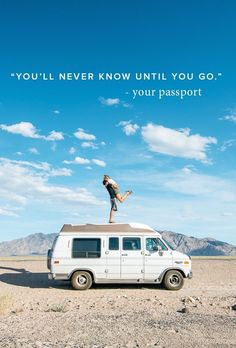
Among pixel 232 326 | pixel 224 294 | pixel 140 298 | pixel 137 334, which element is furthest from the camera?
pixel 224 294

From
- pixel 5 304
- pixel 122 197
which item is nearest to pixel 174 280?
pixel 122 197

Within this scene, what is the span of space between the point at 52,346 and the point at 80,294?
7.17m

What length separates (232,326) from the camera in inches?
405

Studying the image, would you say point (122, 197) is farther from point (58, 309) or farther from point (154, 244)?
point (58, 309)

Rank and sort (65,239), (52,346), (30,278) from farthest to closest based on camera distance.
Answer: (30,278), (65,239), (52,346)

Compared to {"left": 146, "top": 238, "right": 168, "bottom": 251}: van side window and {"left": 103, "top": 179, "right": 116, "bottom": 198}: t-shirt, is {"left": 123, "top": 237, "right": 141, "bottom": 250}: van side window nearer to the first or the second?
{"left": 146, "top": 238, "right": 168, "bottom": 251}: van side window

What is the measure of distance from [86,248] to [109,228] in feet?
3.73

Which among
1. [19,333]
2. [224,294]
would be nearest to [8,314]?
[19,333]

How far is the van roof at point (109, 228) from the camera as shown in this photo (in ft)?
55.7

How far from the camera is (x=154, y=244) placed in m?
16.9

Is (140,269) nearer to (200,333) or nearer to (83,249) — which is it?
(83,249)

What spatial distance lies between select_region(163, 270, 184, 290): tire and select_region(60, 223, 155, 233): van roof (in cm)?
177

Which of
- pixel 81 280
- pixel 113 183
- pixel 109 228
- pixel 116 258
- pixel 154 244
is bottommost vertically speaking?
pixel 81 280

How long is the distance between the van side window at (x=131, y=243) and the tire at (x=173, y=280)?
153 centimetres
